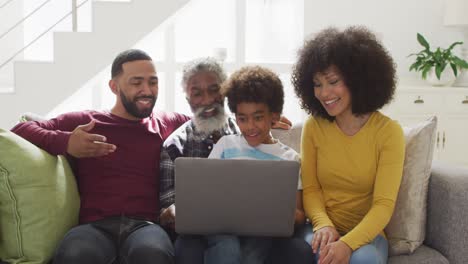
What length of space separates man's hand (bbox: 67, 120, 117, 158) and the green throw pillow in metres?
0.12

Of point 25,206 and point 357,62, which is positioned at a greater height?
point 357,62

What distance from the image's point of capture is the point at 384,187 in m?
1.73

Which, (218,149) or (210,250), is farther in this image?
(218,149)

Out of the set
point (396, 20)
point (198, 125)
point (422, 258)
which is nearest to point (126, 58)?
point (198, 125)

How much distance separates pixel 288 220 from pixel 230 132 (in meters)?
0.68

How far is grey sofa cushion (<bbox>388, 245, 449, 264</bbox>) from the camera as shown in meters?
1.74

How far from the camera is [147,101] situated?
82.3 inches

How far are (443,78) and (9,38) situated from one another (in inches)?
149

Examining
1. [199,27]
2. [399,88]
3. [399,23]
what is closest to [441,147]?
[399,88]

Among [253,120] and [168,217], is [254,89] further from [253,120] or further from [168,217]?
[168,217]

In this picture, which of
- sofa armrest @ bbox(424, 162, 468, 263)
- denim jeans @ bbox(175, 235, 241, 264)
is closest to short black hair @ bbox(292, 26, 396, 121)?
sofa armrest @ bbox(424, 162, 468, 263)

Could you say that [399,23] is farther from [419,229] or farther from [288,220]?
[288,220]

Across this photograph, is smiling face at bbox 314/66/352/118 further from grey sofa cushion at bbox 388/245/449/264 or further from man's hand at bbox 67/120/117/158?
man's hand at bbox 67/120/117/158

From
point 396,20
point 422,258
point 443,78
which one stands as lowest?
point 422,258
